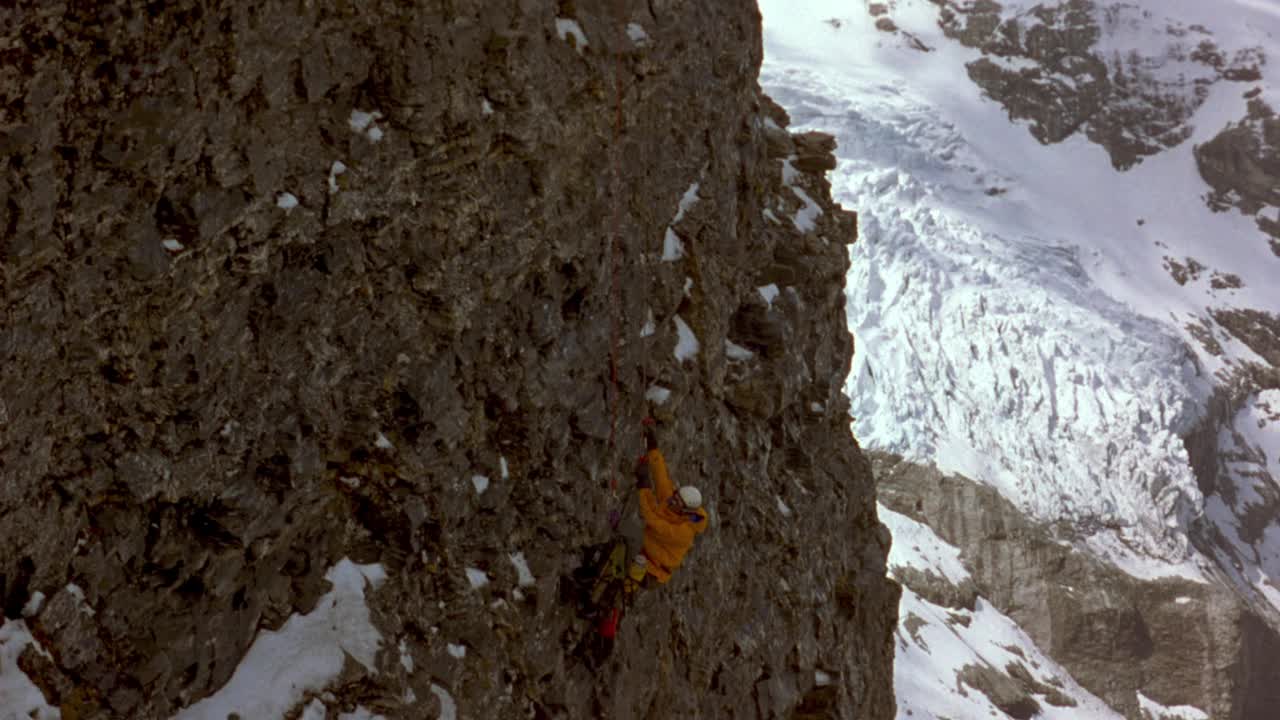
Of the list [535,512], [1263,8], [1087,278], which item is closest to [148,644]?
[535,512]

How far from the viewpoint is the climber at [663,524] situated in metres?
8.21

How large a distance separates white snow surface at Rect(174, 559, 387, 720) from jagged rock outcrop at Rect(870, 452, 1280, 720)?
43.8m

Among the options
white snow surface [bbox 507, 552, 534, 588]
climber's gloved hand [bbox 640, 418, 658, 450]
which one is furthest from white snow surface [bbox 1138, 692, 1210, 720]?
white snow surface [bbox 507, 552, 534, 588]

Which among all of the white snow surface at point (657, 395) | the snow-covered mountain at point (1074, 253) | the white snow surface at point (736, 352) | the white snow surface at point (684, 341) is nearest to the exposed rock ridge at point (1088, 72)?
the snow-covered mountain at point (1074, 253)

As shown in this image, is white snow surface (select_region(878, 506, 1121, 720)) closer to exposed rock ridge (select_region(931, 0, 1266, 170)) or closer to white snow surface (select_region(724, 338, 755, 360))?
white snow surface (select_region(724, 338, 755, 360))

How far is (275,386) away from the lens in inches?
247

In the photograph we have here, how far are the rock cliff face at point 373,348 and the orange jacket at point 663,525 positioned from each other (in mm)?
293

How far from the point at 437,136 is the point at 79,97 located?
8.04 feet

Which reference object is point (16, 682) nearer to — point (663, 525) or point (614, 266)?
point (663, 525)

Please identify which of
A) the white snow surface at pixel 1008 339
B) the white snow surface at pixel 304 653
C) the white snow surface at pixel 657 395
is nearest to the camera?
the white snow surface at pixel 304 653

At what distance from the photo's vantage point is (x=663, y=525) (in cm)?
830

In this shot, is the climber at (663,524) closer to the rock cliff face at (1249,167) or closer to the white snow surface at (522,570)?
the white snow surface at (522,570)

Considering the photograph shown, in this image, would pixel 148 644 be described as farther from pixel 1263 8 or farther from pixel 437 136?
pixel 1263 8

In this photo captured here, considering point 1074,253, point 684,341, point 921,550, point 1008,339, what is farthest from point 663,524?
point 1074,253
